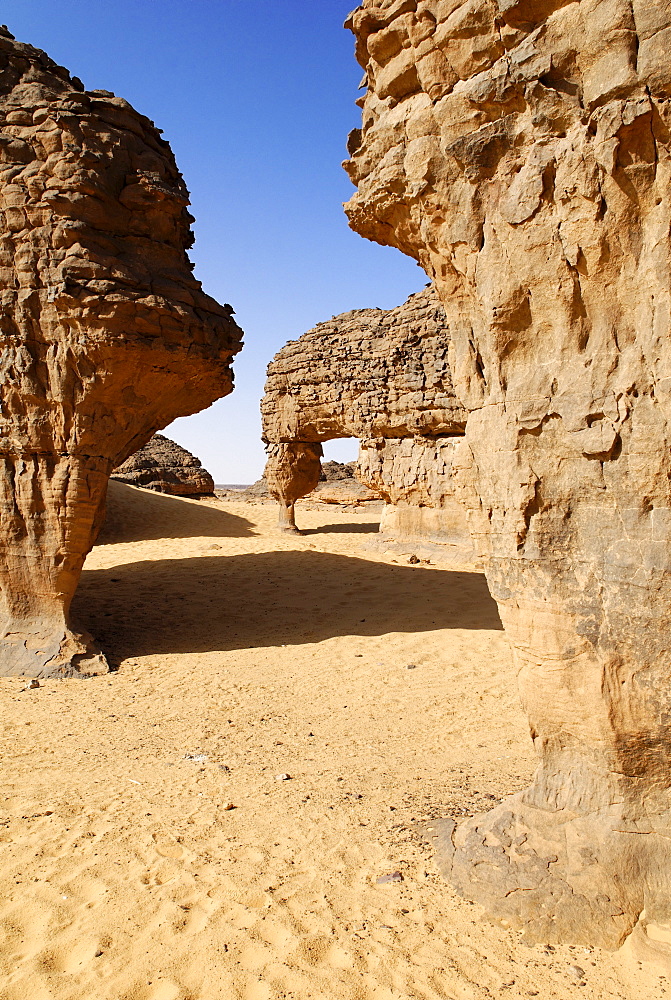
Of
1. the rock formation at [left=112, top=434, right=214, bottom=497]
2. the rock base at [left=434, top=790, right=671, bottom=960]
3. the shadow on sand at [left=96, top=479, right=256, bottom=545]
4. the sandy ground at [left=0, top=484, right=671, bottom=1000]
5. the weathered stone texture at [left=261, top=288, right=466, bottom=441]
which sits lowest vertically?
the sandy ground at [left=0, top=484, right=671, bottom=1000]

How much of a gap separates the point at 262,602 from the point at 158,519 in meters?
7.40

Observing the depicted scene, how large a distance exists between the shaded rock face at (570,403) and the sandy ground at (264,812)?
36cm

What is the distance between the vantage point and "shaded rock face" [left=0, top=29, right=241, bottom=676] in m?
5.80

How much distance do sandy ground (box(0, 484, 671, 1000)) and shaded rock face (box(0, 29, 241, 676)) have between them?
3.55ft

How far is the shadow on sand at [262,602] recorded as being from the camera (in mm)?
6961

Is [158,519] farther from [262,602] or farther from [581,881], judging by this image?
[581,881]

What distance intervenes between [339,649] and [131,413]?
3433 millimetres

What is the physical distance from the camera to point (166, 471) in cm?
2222

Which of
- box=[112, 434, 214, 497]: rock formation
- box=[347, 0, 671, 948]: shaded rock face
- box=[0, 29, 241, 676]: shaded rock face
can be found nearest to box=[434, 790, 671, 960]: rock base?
box=[347, 0, 671, 948]: shaded rock face

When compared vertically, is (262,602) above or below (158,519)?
below

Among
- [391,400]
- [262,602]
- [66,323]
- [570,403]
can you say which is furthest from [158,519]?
[570,403]

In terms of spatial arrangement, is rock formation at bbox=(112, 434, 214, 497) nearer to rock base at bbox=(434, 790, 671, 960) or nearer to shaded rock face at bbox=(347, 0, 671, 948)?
shaded rock face at bbox=(347, 0, 671, 948)

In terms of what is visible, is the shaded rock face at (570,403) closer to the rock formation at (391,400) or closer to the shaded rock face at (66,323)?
the shaded rock face at (66,323)

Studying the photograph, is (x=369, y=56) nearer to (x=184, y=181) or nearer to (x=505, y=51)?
(x=505, y=51)
